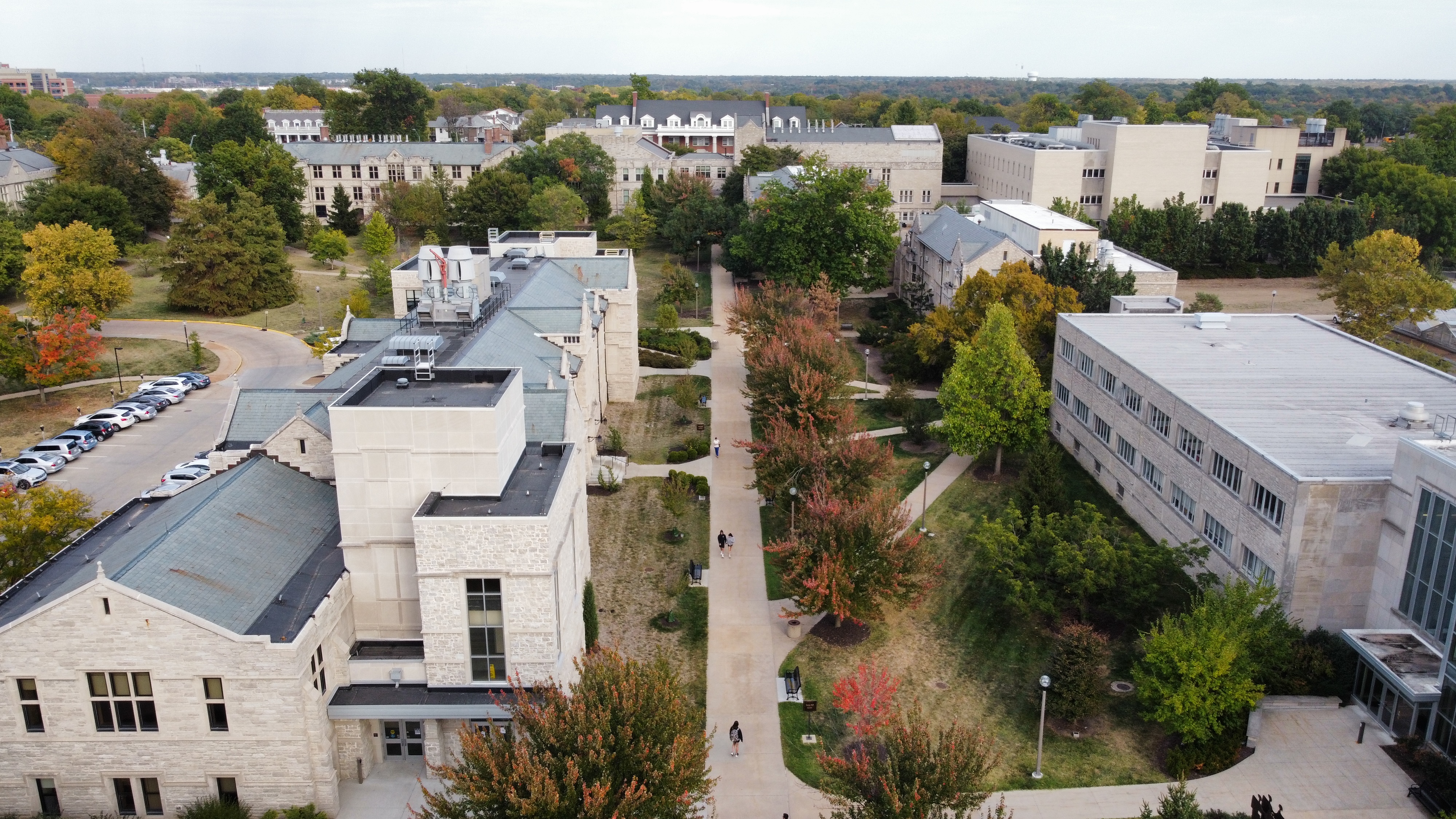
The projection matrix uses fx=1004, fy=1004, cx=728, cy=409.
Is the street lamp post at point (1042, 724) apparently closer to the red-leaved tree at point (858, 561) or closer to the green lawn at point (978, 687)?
the green lawn at point (978, 687)

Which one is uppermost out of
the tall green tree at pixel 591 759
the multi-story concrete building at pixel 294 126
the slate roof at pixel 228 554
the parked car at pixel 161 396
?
the multi-story concrete building at pixel 294 126

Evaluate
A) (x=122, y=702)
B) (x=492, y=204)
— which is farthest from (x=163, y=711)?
(x=492, y=204)

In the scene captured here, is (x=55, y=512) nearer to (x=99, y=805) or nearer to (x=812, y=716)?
(x=99, y=805)

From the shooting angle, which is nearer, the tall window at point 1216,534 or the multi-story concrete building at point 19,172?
the tall window at point 1216,534

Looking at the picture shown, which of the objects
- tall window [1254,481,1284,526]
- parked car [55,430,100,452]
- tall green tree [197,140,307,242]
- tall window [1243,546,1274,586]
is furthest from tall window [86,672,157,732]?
tall green tree [197,140,307,242]

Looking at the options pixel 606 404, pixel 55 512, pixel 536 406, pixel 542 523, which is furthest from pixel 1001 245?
pixel 55 512

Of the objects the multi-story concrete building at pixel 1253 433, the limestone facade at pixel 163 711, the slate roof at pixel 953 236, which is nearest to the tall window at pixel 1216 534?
the multi-story concrete building at pixel 1253 433
